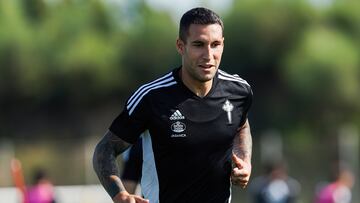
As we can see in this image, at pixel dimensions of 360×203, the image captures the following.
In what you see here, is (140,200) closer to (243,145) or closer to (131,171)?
(243,145)

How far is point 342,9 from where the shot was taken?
41.5 m

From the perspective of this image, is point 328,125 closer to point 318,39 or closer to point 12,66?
point 318,39

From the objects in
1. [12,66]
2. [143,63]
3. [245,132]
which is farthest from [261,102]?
[245,132]

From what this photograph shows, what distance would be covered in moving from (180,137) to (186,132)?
5cm

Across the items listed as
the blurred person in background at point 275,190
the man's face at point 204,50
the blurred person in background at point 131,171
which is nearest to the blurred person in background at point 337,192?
the blurred person in background at point 275,190

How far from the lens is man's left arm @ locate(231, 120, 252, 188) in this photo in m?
6.55

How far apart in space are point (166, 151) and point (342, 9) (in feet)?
117

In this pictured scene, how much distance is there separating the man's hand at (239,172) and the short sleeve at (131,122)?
0.65 m

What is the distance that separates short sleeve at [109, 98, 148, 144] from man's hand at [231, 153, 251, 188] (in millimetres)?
655

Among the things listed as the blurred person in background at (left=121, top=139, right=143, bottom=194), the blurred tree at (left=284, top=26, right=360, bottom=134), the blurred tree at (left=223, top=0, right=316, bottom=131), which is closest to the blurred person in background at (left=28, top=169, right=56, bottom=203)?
the blurred person in background at (left=121, top=139, right=143, bottom=194)

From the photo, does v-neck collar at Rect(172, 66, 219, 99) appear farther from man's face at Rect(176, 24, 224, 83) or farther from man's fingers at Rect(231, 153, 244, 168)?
man's fingers at Rect(231, 153, 244, 168)

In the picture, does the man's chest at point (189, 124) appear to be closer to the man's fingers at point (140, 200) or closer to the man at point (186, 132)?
the man at point (186, 132)

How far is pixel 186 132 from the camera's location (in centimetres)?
658

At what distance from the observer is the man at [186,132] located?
258 inches
